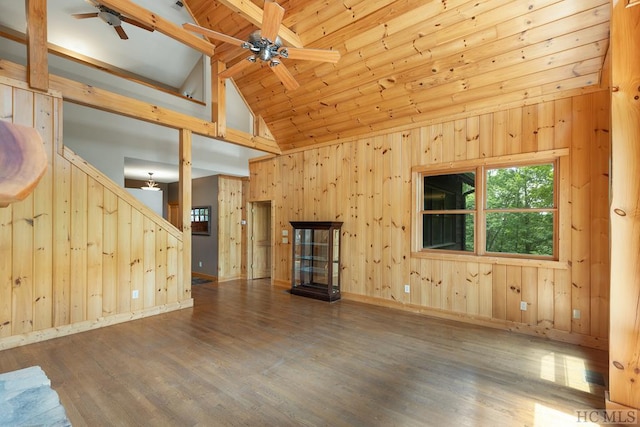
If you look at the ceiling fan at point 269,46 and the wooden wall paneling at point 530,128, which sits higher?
the ceiling fan at point 269,46

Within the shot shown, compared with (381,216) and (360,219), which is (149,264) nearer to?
(360,219)

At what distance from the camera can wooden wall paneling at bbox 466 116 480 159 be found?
165 inches

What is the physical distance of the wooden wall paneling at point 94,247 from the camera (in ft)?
12.8

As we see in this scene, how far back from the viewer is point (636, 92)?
2139 mm

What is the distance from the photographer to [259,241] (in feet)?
24.5

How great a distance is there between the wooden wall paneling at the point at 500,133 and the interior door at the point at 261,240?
5.01 m

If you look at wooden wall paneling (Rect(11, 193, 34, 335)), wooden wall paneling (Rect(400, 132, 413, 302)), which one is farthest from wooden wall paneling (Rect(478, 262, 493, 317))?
wooden wall paneling (Rect(11, 193, 34, 335))

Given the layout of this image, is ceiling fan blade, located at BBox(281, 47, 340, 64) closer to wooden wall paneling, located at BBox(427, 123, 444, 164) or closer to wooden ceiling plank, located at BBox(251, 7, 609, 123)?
wooden ceiling plank, located at BBox(251, 7, 609, 123)

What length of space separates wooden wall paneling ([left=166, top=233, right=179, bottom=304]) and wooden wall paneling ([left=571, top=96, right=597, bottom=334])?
5.38 meters

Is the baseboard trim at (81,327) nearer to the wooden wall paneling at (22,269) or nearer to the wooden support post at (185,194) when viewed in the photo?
the wooden wall paneling at (22,269)

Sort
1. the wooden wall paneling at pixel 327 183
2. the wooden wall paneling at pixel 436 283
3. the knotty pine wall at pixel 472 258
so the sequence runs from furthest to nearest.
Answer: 1. the wooden wall paneling at pixel 327 183
2. the wooden wall paneling at pixel 436 283
3. the knotty pine wall at pixel 472 258

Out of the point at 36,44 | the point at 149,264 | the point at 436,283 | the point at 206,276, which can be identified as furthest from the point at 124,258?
the point at 436,283

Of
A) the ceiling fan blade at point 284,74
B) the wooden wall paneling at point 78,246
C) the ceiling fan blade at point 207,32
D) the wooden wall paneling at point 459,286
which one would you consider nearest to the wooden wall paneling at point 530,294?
the wooden wall paneling at point 459,286

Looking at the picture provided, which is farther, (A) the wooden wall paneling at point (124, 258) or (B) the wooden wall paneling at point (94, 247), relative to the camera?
(A) the wooden wall paneling at point (124, 258)
